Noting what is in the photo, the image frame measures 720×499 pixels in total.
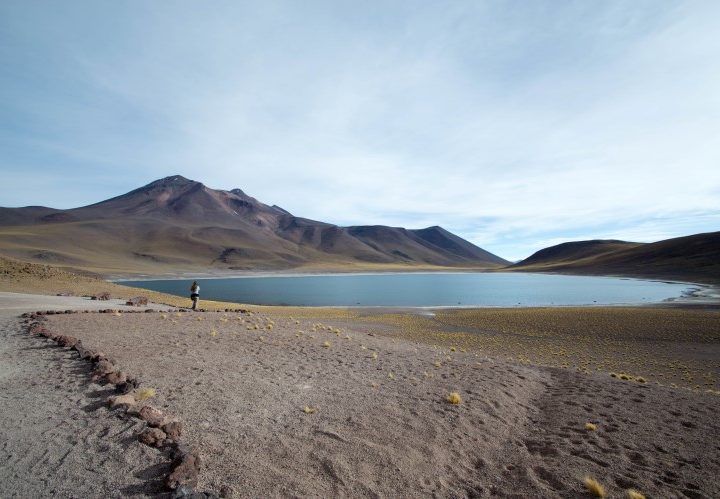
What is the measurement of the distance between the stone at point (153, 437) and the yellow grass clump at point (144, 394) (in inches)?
70.9

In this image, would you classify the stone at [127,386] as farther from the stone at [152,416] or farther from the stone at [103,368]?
the stone at [152,416]

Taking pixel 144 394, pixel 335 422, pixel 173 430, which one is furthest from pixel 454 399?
pixel 144 394

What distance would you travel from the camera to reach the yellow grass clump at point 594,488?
5.70m

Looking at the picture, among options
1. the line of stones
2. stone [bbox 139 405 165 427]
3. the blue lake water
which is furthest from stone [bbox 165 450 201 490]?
the blue lake water

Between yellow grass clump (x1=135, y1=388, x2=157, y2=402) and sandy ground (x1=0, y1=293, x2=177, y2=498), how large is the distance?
602 millimetres

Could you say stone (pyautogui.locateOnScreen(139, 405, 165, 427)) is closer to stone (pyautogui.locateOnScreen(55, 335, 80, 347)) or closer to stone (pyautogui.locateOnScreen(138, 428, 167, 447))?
stone (pyautogui.locateOnScreen(138, 428, 167, 447))

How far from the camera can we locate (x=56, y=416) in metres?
6.56

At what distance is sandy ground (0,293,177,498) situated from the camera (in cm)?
480

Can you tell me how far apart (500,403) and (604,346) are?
53.9 ft

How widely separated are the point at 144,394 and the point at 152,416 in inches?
55.9

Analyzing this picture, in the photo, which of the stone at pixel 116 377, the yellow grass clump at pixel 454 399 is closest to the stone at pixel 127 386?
the stone at pixel 116 377

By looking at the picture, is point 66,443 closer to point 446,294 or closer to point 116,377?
point 116,377

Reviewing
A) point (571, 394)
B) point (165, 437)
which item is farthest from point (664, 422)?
point (165, 437)

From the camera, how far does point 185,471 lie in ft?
16.4
